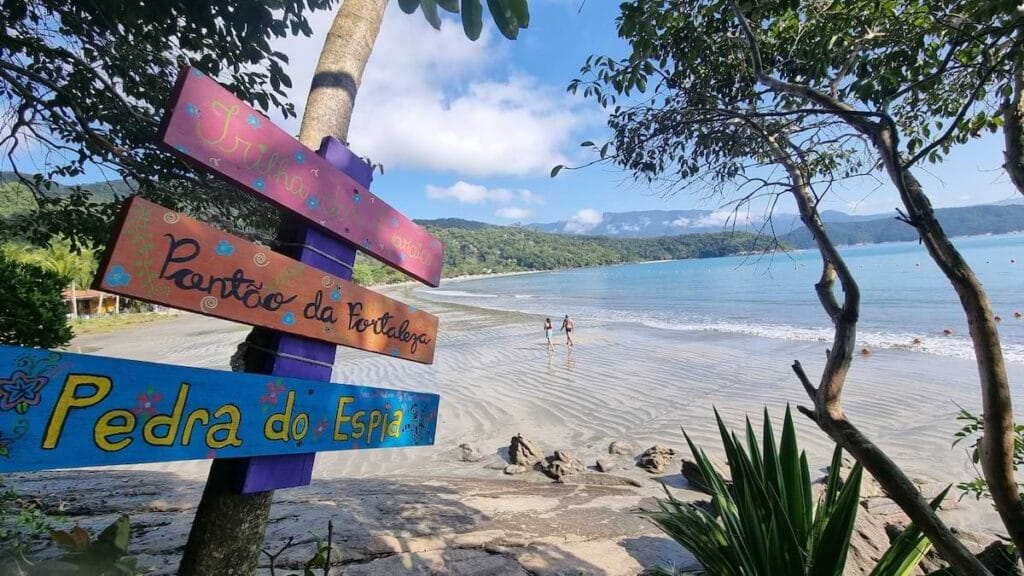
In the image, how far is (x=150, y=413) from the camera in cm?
113

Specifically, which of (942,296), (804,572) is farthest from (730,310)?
(804,572)

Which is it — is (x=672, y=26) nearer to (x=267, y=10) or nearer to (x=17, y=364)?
(x=267, y=10)

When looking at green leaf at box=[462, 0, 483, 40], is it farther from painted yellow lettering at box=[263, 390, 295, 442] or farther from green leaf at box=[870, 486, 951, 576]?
green leaf at box=[870, 486, 951, 576]

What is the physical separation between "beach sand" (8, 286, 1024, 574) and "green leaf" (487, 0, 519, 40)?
2.51 meters

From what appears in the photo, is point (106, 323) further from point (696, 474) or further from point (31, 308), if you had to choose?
point (696, 474)

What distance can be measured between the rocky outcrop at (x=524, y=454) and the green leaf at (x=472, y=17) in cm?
557

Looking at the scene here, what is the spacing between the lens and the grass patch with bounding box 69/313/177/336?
25.1 metres

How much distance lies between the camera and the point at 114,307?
3928cm

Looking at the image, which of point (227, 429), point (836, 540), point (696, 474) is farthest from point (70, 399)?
point (696, 474)

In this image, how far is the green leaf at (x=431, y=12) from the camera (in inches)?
50.4

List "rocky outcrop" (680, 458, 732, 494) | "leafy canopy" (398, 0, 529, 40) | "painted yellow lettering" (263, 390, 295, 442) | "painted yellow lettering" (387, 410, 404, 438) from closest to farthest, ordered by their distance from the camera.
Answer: "leafy canopy" (398, 0, 529, 40), "painted yellow lettering" (263, 390, 295, 442), "painted yellow lettering" (387, 410, 404, 438), "rocky outcrop" (680, 458, 732, 494)

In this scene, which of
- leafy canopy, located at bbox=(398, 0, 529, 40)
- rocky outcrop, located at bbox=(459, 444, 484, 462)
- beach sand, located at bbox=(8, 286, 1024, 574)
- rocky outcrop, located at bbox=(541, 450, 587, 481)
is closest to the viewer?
leafy canopy, located at bbox=(398, 0, 529, 40)

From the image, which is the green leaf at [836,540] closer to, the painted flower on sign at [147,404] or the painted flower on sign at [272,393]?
the painted flower on sign at [272,393]

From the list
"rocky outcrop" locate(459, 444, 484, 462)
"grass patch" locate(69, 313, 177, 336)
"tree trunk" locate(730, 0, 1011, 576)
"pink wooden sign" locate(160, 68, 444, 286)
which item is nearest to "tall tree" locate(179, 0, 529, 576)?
"pink wooden sign" locate(160, 68, 444, 286)
